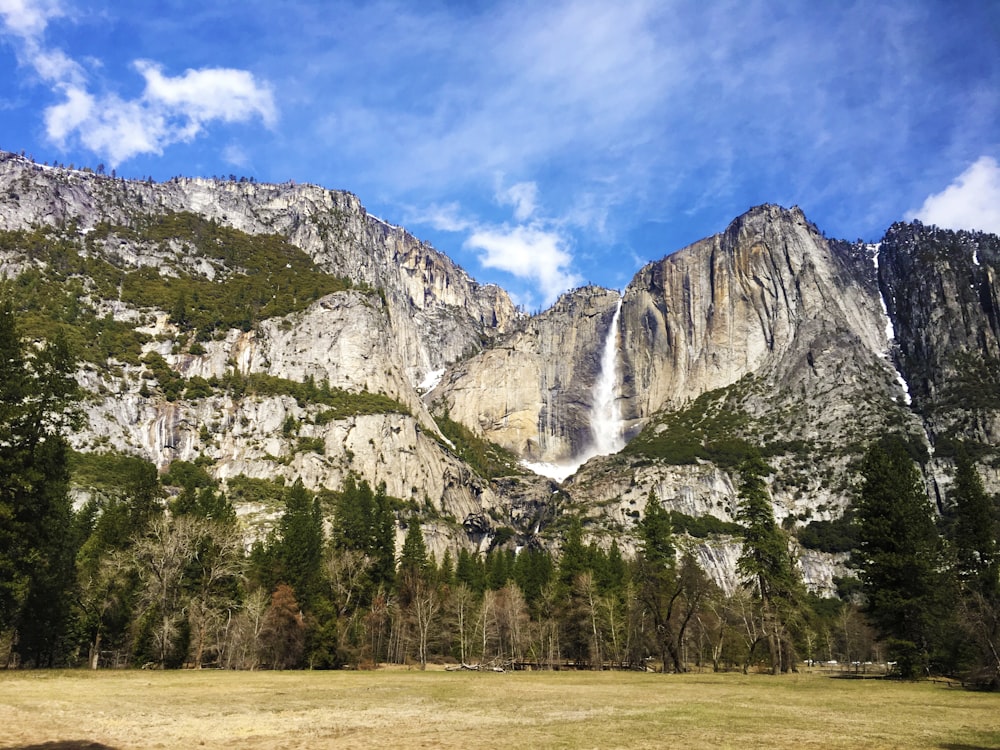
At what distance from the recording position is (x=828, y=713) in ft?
71.4

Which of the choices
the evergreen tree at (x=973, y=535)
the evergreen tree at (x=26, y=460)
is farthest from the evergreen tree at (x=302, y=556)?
the evergreen tree at (x=973, y=535)

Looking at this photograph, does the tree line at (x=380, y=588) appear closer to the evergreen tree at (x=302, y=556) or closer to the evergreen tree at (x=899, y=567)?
the evergreen tree at (x=899, y=567)

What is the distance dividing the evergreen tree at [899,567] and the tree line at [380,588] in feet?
0.42

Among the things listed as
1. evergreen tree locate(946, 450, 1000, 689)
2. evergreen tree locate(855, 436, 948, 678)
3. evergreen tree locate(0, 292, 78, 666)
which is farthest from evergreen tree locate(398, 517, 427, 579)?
evergreen tree locate(946, 450, 1000, 689)

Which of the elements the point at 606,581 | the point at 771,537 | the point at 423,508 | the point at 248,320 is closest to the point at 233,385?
the point at 248,320

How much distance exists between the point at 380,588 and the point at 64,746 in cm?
6536

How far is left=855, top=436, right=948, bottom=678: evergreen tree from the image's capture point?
4541 centimetres

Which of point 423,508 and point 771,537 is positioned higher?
point 423,508

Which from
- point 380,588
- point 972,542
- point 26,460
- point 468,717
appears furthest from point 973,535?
point 26,460

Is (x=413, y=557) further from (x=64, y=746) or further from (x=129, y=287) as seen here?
(x=129, y=287)

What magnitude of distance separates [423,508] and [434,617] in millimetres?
75163

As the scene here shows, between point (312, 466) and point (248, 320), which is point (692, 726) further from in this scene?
point (248, 320)

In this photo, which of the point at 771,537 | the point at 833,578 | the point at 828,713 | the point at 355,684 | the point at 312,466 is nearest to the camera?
the point at 828,713

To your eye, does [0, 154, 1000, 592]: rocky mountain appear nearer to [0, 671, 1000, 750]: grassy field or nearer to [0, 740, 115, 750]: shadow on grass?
[0, 671, 1000, 750]: grassy field
